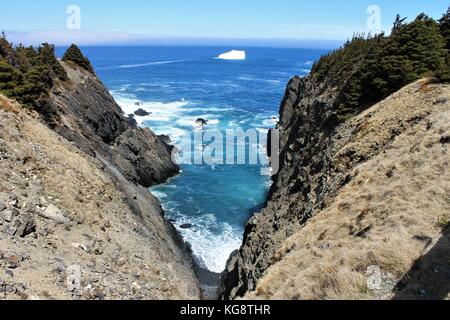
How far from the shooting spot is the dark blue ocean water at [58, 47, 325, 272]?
1960 inches

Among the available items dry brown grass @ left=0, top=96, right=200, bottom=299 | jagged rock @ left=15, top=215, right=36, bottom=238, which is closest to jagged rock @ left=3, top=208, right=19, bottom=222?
jagged rock @ left=15, top=215, right=36, bottom=238

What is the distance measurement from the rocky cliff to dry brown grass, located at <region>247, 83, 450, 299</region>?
8.87 meters

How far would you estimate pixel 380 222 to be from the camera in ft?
57.6

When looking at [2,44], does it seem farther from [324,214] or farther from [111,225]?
[324,214]

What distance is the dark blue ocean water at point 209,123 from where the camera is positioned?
49.8 metres

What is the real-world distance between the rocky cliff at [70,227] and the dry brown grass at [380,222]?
349 inches

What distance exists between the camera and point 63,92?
4981cm

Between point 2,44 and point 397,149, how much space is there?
51.3m

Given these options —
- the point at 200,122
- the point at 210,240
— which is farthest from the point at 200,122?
the point at 210,240

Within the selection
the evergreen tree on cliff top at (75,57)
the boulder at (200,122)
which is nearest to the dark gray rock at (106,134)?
the evergreen tree on cliff top at (75,57)

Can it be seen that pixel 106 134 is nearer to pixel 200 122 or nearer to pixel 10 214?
pixel 10 214

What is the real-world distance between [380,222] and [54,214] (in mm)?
19143

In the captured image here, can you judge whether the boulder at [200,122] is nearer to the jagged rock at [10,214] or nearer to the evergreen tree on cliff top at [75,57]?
the evergreen tree on cliff top at [75,57]

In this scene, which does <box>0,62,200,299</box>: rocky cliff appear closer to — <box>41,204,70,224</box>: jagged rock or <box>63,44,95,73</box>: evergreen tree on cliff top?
<box>41,204,70,224</box>: jagged rock
